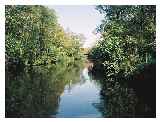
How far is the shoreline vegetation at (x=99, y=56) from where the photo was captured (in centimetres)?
695

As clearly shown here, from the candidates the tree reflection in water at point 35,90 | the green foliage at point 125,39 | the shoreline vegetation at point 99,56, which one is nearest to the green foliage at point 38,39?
the shoreline vegetation at point 99,56

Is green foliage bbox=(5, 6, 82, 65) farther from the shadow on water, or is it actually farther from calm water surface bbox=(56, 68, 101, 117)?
the shadow on water

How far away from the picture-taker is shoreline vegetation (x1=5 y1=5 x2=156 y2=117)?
6.95 metres

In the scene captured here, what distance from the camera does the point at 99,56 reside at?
26.7ft

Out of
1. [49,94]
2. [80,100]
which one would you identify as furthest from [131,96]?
[49,94]

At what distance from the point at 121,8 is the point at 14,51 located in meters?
1.92

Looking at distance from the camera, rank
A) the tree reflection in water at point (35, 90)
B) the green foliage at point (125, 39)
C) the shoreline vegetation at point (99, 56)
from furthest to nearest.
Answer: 1. the green foliage at point (125, 39)
2. the shoreline vegetation at point (99, 56)
3. the tree reflection in water at point (35, 90)

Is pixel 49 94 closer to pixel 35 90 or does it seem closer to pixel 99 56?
pixel 35 90

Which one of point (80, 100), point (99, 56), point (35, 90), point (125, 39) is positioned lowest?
point (80, 100)

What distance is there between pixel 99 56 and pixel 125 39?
724 mm

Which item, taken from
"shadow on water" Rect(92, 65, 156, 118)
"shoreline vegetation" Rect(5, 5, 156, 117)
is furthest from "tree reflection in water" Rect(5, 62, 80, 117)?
"shadow on water" Rect(92, 65, 156, 118)

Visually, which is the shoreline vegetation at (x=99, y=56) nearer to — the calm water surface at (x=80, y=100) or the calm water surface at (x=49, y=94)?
the calm water surface at (x=49, y=94)
